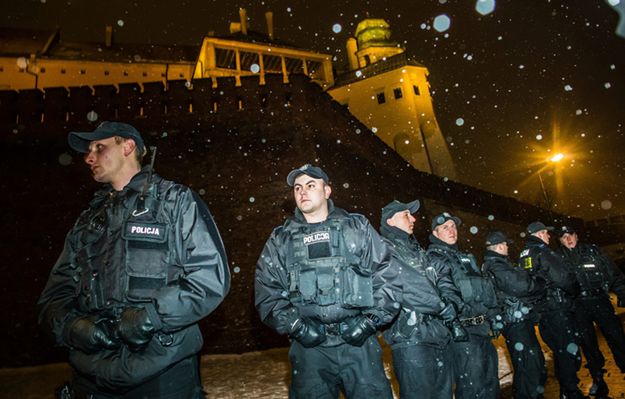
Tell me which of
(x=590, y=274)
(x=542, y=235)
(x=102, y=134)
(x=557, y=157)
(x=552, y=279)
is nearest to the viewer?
(x=102, y=134)

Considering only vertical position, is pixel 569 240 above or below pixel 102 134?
below

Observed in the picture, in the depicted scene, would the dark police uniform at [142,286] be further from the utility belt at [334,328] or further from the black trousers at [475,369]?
the black trousers at [475,369]

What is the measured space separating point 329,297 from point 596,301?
4803mm

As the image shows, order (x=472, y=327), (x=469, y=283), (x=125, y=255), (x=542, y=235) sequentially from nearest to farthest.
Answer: (x=125, y=255) → (x=472, y=327) → (x=469, y=283) → (x=542, y=235)

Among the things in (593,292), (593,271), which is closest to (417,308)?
(593,292)

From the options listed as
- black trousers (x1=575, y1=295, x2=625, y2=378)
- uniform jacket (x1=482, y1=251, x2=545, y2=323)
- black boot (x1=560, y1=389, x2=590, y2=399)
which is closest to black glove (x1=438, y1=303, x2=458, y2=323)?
uniform jacket (x1=482, y1=251, x2=545, y2=323)

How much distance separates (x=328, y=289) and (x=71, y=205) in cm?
928

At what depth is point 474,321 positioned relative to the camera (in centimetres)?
393

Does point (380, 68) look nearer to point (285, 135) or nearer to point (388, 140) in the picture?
point (388, 140)

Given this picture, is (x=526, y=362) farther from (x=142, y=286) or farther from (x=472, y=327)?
(x=142, y=286)

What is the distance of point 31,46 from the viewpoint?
33.6 meters

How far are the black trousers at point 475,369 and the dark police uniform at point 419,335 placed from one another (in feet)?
1.29

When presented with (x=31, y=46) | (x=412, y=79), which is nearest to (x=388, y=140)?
(x=412, y=79)

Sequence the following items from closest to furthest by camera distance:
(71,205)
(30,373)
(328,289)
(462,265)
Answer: (328,289), (462,265), (30,373), (71,205)
